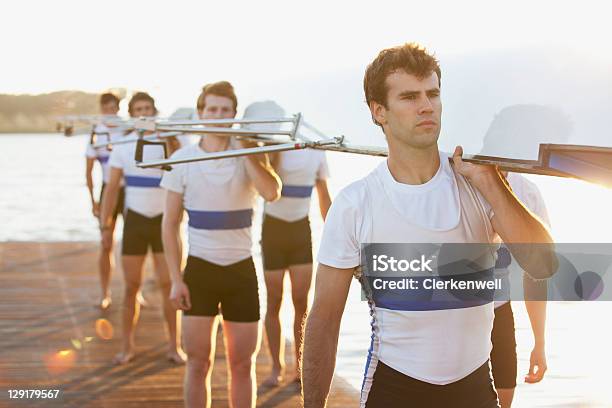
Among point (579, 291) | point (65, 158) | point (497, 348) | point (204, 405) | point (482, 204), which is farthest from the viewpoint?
point (65, 158)

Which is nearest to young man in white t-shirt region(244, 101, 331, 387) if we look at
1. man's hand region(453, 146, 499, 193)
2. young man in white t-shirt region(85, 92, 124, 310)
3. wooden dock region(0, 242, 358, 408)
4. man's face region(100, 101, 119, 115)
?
wooden dock region(0, 242, 358, 408)

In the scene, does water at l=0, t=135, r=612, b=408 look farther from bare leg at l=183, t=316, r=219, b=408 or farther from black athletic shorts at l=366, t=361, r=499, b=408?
bare leg at l=183, t=316, r=219, b=408

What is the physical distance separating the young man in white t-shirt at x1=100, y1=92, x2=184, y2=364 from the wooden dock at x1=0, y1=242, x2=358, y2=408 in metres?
0.24

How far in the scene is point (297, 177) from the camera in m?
7.08

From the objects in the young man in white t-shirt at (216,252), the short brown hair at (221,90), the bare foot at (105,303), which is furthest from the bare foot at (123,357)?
the short brown hair at (221,90)

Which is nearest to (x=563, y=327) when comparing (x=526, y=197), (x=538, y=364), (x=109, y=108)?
(x=109, y=108)

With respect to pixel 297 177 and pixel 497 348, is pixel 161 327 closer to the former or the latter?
pixel 297 177

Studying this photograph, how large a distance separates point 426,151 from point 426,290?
1.39 ft

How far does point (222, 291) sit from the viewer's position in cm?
556

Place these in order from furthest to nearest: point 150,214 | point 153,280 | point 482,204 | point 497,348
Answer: point 153,280, point 150,214, point 497,348, point 482,204

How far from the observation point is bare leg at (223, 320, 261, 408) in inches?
216

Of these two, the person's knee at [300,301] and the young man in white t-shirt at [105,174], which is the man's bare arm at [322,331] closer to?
the person's knee at [300,301]

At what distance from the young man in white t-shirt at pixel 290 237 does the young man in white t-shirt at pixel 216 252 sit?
131 centimetres

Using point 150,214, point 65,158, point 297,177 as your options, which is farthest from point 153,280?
point 65,158
